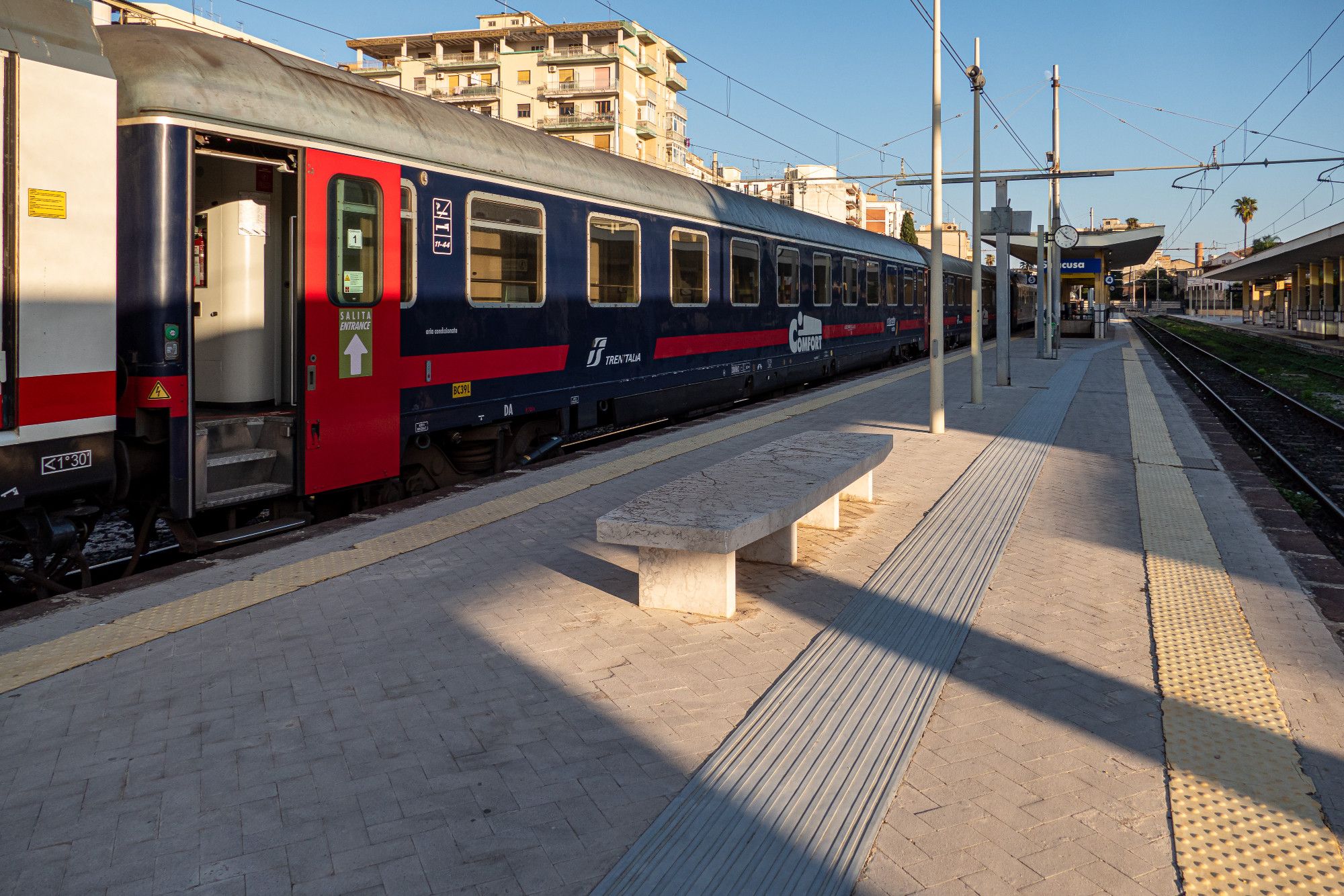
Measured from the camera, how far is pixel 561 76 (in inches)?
2965

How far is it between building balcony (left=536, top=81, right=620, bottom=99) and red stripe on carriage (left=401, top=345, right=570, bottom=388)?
66774 millimetres

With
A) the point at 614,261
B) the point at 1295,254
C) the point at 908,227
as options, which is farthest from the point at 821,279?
the point at 908,227

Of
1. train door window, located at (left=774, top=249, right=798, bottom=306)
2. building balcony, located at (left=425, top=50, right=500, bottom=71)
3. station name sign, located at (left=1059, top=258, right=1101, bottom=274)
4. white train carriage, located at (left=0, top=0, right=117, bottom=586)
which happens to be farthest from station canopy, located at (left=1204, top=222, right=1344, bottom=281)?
building balcony, located at (left=425, top=50, right=500, bottom=71)

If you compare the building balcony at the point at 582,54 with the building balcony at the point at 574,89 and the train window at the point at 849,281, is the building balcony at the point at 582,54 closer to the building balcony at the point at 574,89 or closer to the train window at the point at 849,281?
the building balcony at the point at 574,89

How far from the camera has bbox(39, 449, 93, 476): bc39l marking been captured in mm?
5852

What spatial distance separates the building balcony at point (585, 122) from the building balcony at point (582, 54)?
356cm

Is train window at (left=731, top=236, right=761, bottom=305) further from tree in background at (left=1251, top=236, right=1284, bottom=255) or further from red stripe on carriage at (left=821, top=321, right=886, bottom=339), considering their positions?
tree in background at (left=1251, top=236, right=1284, bottom=255)

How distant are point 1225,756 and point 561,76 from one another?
7706cm

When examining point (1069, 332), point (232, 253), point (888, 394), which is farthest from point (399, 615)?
point (1069, 332)

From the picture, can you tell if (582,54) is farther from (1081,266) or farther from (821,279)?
(821,279)

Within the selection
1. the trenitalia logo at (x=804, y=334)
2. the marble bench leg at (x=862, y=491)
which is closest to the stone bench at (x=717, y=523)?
the marble bench leg at (x=862, y=491)

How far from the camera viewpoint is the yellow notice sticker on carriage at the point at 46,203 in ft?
18.5

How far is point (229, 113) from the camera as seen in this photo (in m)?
6.75

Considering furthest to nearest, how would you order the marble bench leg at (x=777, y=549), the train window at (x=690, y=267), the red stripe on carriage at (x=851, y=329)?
the red stripe on carriage at (x=851, y=329) → the train window at (x=690, y=267) → the marble bench leg at (x=777, y=549)
